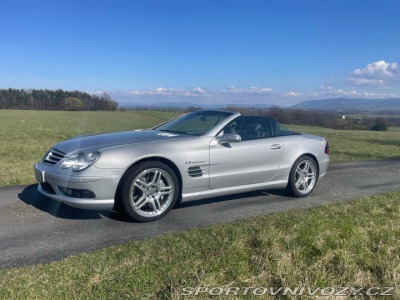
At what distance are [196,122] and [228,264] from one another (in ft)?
9.56

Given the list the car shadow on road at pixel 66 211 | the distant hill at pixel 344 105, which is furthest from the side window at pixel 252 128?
the distant hill at pixel 344 105

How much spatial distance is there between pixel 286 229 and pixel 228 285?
147 cm

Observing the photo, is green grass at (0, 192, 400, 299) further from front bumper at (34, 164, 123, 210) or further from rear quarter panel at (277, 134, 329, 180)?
rear quarter panel at (277, 134, 329, 180)

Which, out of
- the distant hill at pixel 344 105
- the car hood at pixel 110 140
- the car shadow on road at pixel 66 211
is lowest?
the car shadow on road at pixel 66 211

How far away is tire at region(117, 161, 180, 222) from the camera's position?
14.2ft

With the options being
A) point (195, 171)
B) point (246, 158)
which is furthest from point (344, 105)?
point (195, 171)

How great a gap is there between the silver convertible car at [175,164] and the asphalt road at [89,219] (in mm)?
270

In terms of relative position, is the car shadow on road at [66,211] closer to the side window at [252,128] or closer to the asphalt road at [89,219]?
the asphalt road at [89,219]

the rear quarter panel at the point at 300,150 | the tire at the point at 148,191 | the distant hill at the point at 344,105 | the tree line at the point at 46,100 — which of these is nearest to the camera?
the tire at the point at 148,191

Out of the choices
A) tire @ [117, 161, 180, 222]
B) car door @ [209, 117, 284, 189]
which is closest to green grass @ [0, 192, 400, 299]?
tire @ [117, 161, 180, 222]

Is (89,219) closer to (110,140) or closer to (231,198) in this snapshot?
(110,140)

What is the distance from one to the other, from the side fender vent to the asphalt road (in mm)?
570

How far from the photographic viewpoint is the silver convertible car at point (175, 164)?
4246 millimetres

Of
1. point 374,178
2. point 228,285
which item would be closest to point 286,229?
point 228,285
